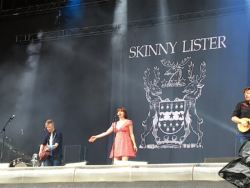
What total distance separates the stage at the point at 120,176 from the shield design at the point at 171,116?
5782mm

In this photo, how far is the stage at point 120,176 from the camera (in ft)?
13.9

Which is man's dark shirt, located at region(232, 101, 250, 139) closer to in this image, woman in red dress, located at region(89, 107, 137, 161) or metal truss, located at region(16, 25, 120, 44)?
woman in red dress, located at region(89, 107, 137, 161)

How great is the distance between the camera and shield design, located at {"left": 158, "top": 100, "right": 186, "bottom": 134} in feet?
35.1

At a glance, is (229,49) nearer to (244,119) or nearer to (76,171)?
(244,119)

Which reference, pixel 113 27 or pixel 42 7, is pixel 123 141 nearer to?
pixel 113 27

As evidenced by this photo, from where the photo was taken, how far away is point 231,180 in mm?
3838

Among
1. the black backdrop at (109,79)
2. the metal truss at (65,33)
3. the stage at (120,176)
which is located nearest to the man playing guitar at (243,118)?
A: the stage at (120,176)

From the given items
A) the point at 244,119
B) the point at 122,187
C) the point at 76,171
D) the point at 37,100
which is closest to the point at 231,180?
the point at 122,187

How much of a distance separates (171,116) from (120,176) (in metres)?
6.31

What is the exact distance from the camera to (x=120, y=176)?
4637 millimetres

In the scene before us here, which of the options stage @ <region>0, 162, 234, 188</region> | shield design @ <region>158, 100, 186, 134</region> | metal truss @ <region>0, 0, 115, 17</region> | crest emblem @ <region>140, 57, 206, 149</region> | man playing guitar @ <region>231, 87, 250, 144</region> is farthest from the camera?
metal truss @ <region>0, 0, 115, 17</region>

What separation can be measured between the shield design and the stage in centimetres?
578

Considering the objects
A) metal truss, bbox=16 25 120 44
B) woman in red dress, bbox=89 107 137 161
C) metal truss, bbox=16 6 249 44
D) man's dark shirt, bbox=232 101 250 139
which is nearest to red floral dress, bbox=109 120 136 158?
woman in red dress, bbox=89 107 137 161

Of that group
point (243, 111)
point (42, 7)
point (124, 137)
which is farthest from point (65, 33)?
point (243, 111)
